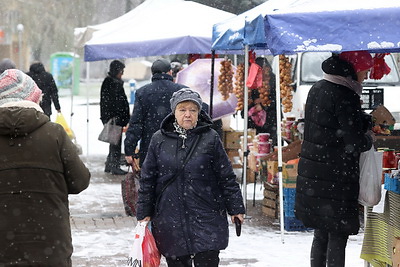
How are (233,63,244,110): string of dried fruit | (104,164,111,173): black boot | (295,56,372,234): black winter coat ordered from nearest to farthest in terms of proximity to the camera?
(295,56,372,234): black winter coat < (233,63,244,110): string of dried fruit < (104,164,111,173): black boot

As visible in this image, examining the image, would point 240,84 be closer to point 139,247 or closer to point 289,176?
point 289,176

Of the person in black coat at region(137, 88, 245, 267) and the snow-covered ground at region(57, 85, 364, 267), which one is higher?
the person in black coat at region(137, 88, 245, 267)

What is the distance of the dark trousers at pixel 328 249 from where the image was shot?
6.27 m

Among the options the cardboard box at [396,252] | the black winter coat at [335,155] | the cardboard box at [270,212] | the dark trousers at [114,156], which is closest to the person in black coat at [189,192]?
the black winter coat at [335,155]

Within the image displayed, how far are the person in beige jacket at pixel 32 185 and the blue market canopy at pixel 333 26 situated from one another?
2.83 m

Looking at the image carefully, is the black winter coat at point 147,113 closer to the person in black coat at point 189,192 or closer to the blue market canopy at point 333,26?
the blue market canopy at point 333,26

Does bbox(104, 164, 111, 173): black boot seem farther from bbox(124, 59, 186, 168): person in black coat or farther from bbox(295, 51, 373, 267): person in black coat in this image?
bbox(295, 51, 373, 267): person in black coat

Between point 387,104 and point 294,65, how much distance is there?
2.88 m

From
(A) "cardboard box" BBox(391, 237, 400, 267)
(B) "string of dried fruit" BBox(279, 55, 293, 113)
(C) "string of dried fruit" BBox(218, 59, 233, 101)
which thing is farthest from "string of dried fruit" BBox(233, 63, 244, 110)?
(A) "cardboard box" BBox(391, 237, 400, 267)

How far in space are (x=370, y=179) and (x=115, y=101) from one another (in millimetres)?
8869

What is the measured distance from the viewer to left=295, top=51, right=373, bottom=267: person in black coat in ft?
20.4

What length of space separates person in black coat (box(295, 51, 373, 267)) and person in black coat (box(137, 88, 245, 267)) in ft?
3.10

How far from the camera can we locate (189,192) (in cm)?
551

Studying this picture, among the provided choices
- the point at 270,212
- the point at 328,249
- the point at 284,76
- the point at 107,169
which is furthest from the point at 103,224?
the point at 107,169
